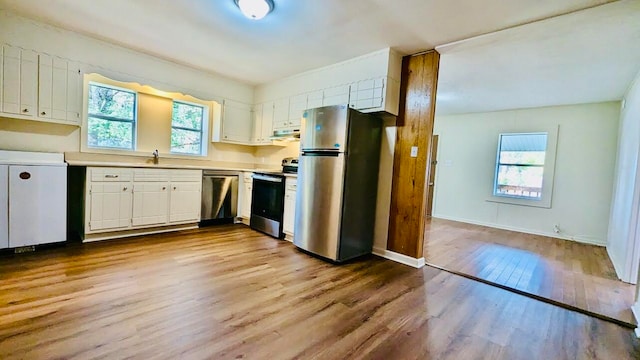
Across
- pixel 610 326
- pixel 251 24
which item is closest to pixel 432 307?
pixel 610 326

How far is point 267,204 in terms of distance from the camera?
4133mm

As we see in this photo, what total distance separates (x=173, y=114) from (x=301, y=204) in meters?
2.61

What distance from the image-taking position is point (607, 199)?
4.53 meters

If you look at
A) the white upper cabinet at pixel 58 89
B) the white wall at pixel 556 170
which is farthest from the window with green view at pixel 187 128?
the white wall at pixel 556 170

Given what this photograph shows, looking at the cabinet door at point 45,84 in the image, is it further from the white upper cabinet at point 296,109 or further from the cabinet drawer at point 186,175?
the white upper cabinet at point 296,109

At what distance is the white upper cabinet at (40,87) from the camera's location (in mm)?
2871

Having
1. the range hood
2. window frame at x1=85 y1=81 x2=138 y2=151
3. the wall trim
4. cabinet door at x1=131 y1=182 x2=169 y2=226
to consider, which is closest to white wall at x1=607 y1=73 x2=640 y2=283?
the wall trim

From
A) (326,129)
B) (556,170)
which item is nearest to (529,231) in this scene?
(556,170)

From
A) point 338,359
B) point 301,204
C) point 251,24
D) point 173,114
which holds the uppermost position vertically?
point 251,24

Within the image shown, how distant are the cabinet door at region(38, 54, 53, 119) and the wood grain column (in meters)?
3.94

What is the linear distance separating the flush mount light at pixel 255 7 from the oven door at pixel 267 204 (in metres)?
2.06

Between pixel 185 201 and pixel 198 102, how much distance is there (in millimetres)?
1673

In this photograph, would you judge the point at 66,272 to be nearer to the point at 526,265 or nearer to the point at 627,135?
the point at 526,265

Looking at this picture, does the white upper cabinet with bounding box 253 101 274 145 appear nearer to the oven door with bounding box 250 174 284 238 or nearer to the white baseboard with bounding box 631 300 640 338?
the oven door with bounding box 250 174 284 238
